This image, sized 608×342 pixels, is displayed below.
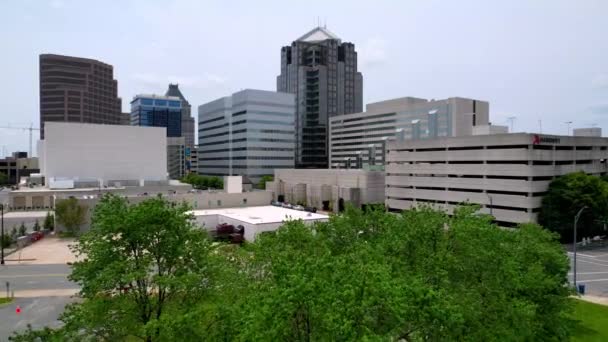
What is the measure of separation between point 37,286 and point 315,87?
150578 mm

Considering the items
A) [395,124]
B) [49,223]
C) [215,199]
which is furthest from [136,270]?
[395,124]

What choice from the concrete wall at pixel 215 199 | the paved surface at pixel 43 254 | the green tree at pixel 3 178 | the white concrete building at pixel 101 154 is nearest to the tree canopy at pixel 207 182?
the white concrete building at pixel 101 154

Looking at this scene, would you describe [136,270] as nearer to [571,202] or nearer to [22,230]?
[571,202]

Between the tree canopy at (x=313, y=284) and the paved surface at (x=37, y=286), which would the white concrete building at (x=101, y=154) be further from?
the tree canopy at (x=313, y=284)

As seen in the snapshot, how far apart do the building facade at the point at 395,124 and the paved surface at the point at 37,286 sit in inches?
3233

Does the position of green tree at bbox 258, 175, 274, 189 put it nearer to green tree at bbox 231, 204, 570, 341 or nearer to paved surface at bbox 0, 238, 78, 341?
paved surface at bbox 0, 238, 78, 341

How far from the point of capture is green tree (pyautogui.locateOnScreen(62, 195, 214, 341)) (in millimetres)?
16391

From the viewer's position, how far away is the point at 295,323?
518 inches

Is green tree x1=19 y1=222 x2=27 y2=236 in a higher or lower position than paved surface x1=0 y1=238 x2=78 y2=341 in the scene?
higher

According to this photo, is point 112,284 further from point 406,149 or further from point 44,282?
point 406,149

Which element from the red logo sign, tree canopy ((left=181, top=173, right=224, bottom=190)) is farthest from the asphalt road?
tree canopy ((left=181, top=173, right=224, bottom=190))

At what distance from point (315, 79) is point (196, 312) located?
559 feet

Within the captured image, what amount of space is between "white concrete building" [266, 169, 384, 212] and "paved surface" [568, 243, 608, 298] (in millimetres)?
38890

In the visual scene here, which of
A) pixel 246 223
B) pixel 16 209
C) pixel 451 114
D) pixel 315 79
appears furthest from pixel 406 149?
pixel 315 79
